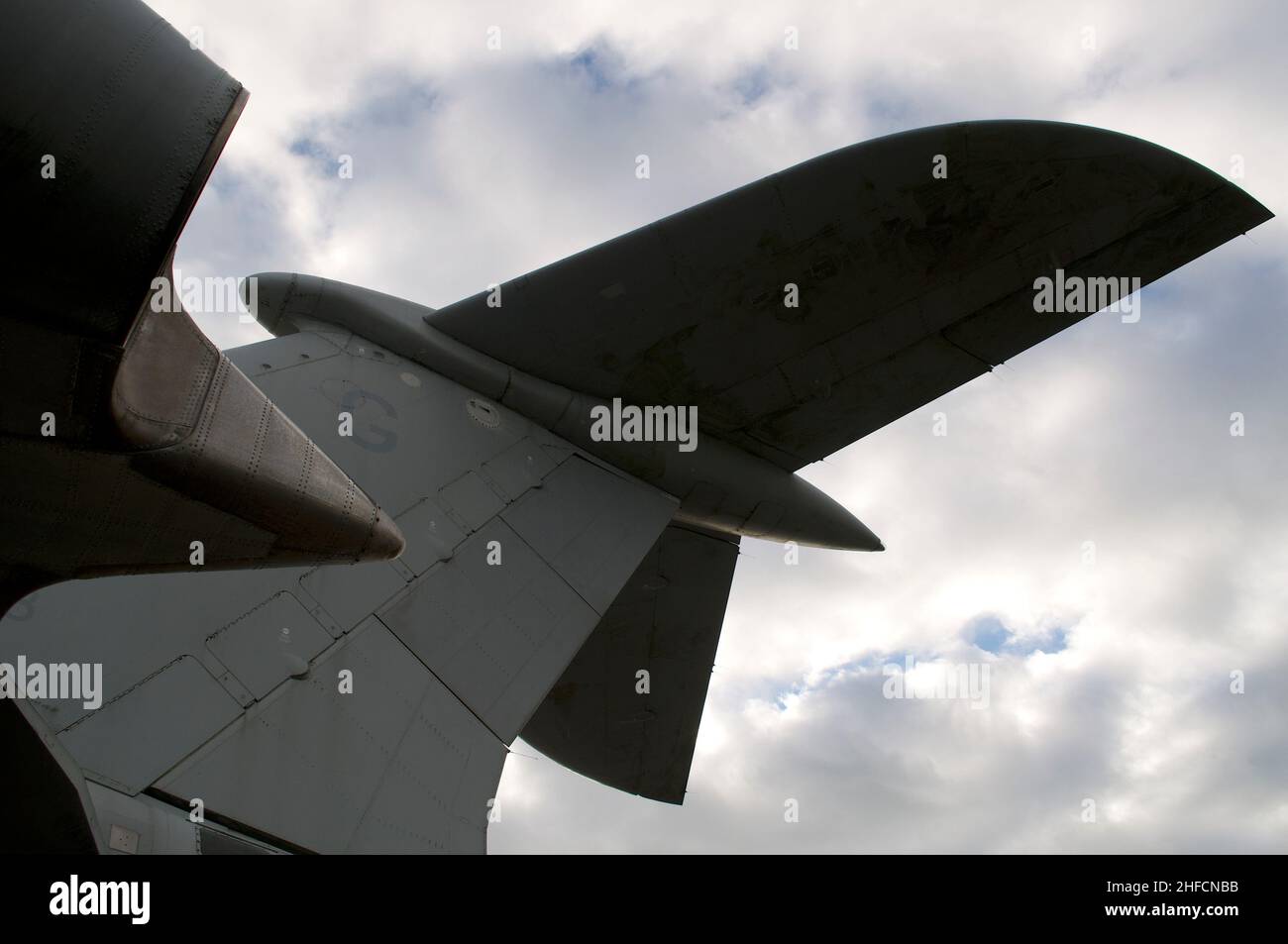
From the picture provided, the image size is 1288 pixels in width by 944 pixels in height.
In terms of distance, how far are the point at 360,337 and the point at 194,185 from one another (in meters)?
4.58

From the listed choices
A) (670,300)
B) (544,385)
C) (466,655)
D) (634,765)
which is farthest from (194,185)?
(634,765)

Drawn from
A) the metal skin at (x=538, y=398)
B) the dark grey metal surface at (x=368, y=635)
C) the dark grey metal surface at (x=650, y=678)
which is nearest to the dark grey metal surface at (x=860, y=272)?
the metal skin at (x=538, y=398)

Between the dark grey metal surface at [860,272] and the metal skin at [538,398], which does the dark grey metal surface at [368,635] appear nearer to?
the metal skin at [538,398]

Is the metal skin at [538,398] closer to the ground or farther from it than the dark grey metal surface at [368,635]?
farther from it

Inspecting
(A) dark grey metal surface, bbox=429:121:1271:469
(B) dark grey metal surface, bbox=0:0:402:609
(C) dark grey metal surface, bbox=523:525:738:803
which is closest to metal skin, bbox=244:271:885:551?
(A) dark grey metal surface, bbox=429:121:1271:469

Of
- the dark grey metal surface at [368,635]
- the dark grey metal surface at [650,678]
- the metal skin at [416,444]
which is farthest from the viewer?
the dark grey metal surface at [650,678]

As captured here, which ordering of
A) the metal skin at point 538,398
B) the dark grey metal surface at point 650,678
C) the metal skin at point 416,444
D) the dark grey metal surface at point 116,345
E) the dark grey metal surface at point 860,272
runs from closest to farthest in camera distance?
the dark grey metal surface at point 116,345
the metal skin at point 416,444
the dark grey metal surface at point 860,272
the metal skin at point 538,398
the dark grey metal surface at point 650,678

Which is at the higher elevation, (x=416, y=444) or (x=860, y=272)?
(x=860, y=272)

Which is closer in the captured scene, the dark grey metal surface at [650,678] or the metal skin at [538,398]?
the metal skin at [538,398]

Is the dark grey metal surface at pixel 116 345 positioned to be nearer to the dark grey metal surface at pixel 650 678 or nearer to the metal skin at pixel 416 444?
the metal skin at pixel 416 444

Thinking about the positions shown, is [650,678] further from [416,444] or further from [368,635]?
[368,635]

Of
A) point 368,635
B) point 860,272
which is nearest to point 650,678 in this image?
point 368,635

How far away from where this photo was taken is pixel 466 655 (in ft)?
16.8

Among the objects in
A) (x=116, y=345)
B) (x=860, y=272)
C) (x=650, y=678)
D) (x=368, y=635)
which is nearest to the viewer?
(x=116, y=345)
